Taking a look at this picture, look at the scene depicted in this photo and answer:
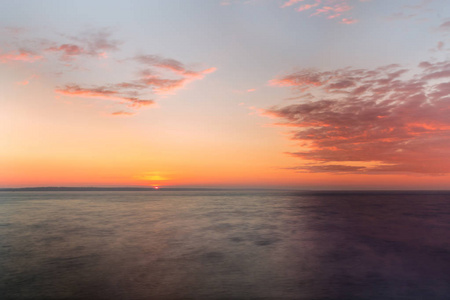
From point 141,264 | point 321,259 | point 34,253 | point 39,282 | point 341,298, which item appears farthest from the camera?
point 34,253

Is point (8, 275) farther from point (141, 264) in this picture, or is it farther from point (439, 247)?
point (439, 247)

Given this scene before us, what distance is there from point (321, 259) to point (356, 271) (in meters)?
2.68

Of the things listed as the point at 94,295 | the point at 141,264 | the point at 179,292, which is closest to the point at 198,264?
the point at 141,264

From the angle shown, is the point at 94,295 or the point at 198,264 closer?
the point at 94,295

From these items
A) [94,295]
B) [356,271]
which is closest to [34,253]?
[94,295]

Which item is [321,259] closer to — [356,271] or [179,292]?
[356,271]

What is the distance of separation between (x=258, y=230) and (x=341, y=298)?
1689cm

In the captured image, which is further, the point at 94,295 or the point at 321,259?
the point at 321,259

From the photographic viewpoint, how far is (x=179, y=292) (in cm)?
1123

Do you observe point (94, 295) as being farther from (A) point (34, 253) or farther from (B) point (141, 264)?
(A) point (34, 253)

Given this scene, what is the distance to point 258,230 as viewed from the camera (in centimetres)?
2738

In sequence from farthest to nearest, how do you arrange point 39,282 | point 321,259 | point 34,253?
point 34,253 < point 321,259 < point 39,282

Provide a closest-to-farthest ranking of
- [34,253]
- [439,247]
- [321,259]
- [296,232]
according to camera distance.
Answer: [321,259] → [34,253] → [439,247] → [296,232]

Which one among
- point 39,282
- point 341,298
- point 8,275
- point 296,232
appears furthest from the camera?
point 296,232
